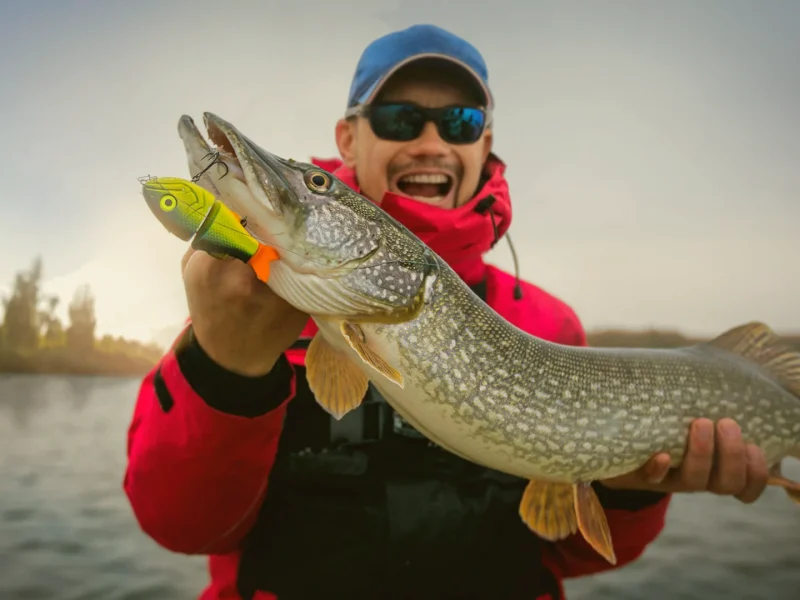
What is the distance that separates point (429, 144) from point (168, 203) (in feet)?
4.05

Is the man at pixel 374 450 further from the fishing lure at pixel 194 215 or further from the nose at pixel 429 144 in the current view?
the fishing lure at pixel 194 215

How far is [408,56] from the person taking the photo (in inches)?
73.8

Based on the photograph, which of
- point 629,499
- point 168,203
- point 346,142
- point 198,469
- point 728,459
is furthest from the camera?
point 346,142

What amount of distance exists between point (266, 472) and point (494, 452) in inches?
23.5

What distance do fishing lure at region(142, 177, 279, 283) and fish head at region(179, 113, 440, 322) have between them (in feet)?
0.37

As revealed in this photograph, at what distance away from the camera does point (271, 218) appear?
993mm

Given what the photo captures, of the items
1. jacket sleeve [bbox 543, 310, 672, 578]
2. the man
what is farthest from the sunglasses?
jacket sleeve [bbox 543, 310, 672, 578]

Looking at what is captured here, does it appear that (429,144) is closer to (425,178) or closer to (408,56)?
(425,178)

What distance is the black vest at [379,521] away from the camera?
5.05 feet

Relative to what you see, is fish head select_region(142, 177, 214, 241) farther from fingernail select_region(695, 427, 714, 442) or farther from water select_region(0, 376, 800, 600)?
water select_region(0, 376, 800, 600)

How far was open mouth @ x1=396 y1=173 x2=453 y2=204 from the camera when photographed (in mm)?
1921

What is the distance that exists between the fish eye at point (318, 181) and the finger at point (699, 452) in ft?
3.96

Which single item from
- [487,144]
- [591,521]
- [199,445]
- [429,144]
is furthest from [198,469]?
[487,144]

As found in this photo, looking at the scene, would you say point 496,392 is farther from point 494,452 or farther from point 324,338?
point 324,338
